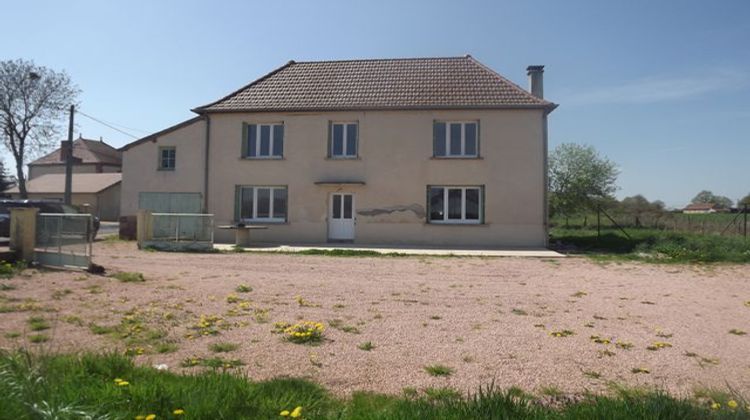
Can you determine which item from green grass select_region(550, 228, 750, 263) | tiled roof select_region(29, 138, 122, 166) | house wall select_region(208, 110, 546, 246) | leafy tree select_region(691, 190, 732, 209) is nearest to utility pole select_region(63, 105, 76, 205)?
house wall select_region(208, 110, 546, 246)

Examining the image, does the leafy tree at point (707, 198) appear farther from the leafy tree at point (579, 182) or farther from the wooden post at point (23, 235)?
the wooden post at point (23, 235)

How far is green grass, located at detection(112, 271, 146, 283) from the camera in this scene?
9579 millimetres

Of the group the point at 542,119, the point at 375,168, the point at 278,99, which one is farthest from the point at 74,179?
the point at 542,119

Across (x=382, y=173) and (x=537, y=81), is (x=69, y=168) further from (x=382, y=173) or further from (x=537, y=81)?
(x=537, y=81)

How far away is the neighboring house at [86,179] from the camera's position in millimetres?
45000

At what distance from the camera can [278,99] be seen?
20531 mm

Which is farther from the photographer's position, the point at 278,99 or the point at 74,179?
the point at 74,179

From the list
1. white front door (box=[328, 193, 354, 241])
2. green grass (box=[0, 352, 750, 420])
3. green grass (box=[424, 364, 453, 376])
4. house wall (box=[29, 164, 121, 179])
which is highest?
house wall (box=[29, 164, 121, 179])

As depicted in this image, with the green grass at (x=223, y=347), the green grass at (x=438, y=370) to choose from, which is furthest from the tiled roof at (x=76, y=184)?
the green grass at (x=438, y=370)

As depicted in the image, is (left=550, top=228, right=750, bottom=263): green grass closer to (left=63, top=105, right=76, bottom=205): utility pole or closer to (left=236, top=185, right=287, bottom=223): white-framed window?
(left=236, top=185, right=287, bottom=223): white-framed window

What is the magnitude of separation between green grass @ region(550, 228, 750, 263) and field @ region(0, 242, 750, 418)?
174 inches

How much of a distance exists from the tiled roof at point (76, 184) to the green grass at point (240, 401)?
1857 inches

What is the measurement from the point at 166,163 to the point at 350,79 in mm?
8865

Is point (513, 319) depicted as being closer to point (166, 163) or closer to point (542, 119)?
point (542, 119)
